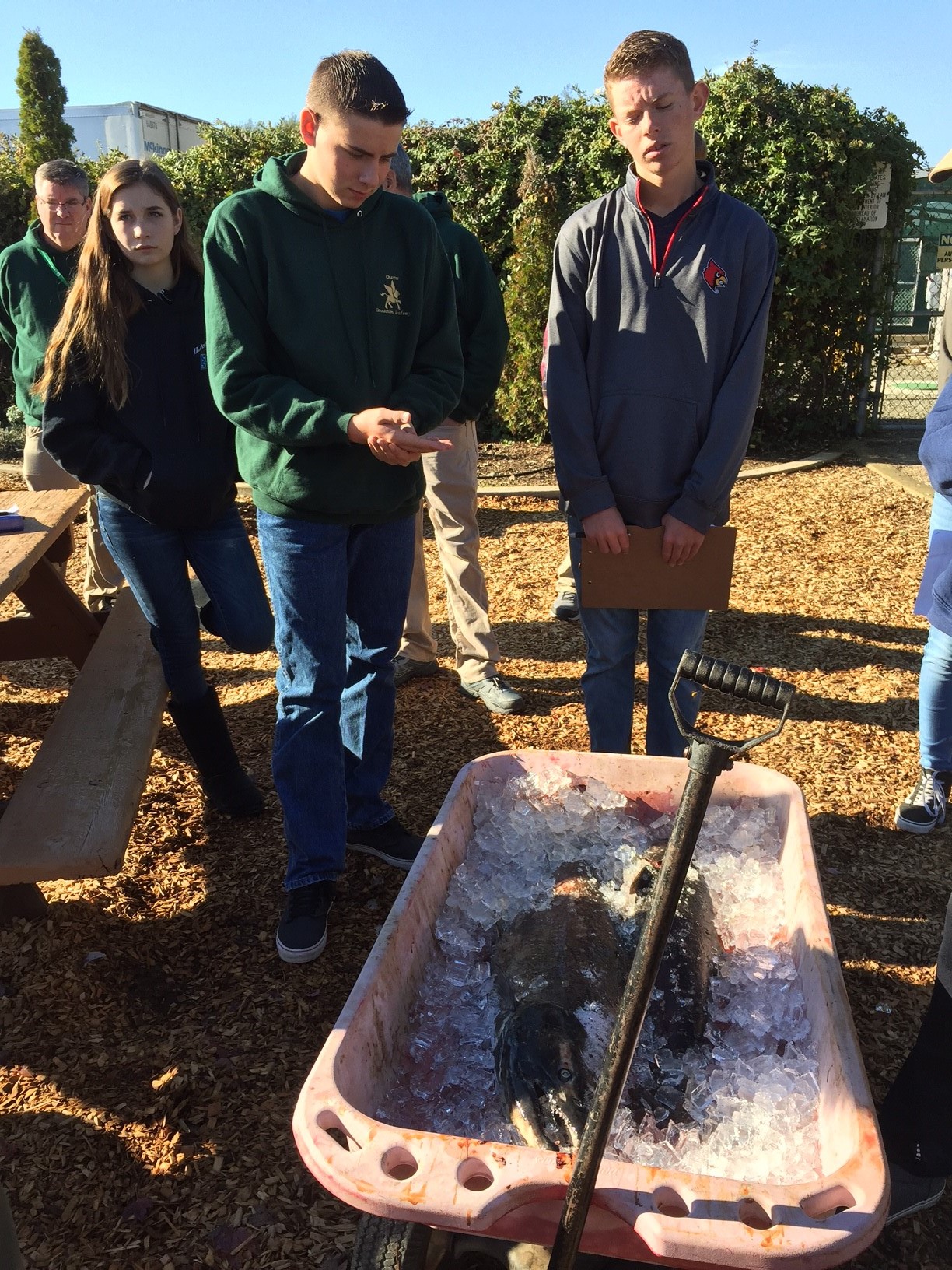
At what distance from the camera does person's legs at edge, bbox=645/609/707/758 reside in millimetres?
2836

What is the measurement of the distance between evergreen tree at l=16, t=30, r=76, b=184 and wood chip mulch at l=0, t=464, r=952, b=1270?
13.7 metres

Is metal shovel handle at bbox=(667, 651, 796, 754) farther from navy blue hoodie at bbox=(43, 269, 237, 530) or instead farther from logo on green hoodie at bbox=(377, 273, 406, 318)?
navy blue hoodie at bbox=(43, 269, 237, 530)

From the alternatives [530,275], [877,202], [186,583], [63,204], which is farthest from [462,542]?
[877,202]

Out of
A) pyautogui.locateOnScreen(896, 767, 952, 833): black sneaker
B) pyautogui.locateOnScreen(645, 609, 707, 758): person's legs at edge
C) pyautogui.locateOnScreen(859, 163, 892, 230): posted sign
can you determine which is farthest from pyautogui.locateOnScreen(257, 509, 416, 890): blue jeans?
pyautogui.locateOnScreen(859, 163, 892, 230): posted sign

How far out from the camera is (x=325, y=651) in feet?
8.52

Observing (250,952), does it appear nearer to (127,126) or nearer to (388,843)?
(388,843)

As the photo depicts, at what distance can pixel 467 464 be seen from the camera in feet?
13.7

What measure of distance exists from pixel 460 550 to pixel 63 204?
2392 millimetres

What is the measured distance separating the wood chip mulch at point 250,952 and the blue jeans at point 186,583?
640 millimetres

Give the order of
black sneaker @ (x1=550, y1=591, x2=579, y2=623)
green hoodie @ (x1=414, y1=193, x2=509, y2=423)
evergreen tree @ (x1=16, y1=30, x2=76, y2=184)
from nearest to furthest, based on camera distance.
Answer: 1. green hoodie @ (x1=414, y1=193, x2=509, y2=423)
2. black sneaker @ (x1=550, y1=591, x2=579, y2=623)
3. evergreen tree @ (x1=16, y1=30, x2=76, y2=184)

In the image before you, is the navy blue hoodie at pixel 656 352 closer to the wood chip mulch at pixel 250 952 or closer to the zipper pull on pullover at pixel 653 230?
the zipper pull on pullover at pixel 653 230

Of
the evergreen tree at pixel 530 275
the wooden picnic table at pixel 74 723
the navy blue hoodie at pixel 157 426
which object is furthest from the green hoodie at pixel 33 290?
the evergreen tree at pixel 530 275

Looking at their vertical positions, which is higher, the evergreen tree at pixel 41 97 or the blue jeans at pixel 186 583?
the evergreen tree at pixel 41 97

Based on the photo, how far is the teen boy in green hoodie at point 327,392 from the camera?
231cm
